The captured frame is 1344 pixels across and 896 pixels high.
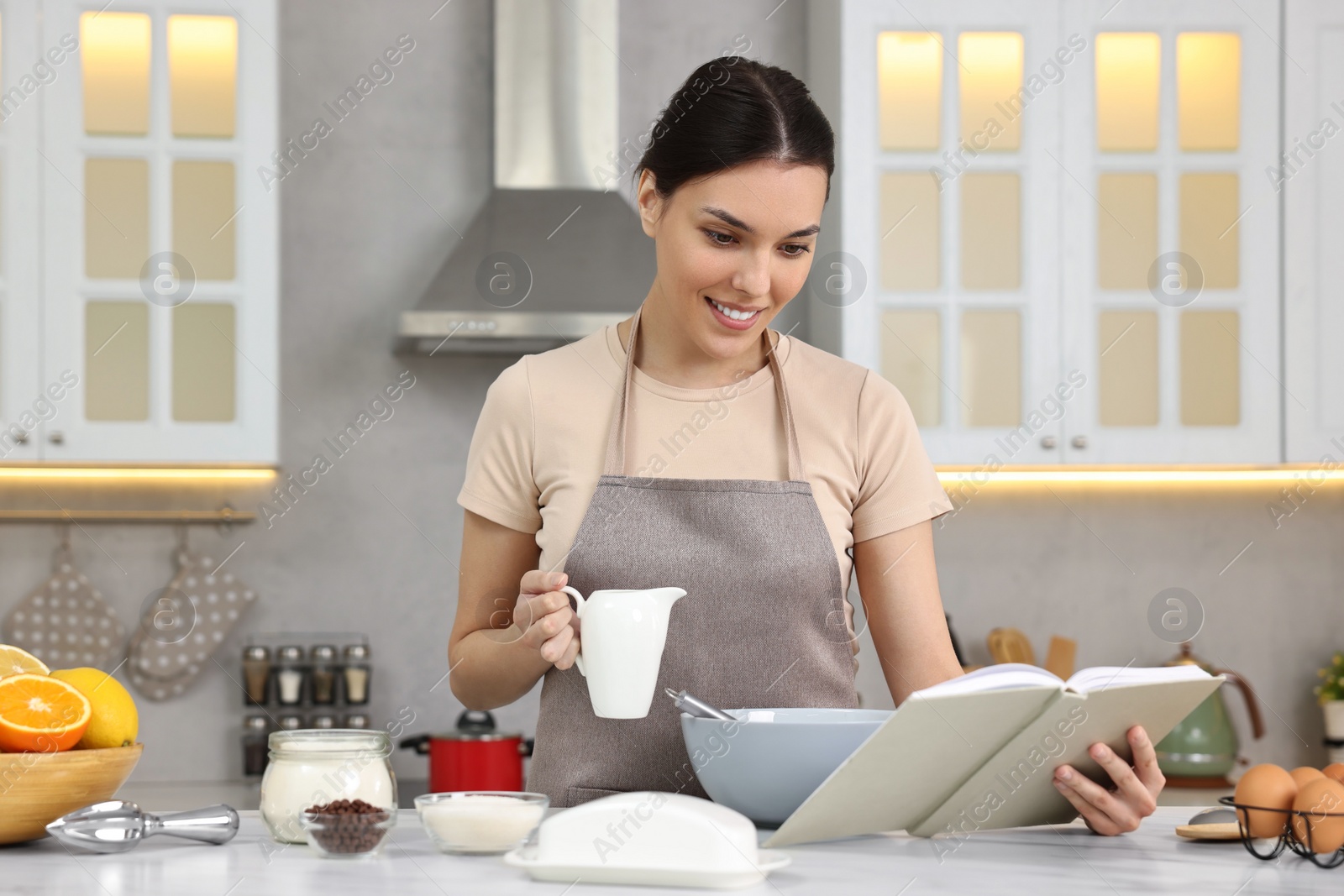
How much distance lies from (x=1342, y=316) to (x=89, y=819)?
9.01 ft

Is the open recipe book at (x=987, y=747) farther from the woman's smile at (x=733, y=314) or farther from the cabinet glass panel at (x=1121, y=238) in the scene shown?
the cabinet glass panel at (x=1121, y=238)

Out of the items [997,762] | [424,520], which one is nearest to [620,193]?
[424,520]

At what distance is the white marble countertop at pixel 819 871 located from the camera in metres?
0.86

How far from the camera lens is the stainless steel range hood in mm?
2775

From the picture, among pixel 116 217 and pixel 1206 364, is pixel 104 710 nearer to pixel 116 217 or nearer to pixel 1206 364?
pixel 116 217

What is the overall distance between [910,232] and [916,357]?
0.92ft

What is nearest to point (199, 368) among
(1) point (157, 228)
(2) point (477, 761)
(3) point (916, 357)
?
(1) point (157, 228)

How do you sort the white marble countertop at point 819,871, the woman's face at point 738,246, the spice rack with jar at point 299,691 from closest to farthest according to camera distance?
1. the white marble countertop at point 819,871
2. the woman's face at point 738,246
3. the spice rack with jar at point 299,691

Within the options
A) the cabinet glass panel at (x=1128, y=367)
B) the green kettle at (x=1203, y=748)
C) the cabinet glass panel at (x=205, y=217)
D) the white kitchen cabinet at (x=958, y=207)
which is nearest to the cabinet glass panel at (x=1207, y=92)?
the white kitchen cabinet at (x=958, y=207)

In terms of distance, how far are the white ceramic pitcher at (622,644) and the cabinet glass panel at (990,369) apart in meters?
1.88

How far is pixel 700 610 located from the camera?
1.34 meters

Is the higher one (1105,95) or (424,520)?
(1105,95)

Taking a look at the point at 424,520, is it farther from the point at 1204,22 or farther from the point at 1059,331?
the point at 1204,22

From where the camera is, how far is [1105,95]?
2.85m
